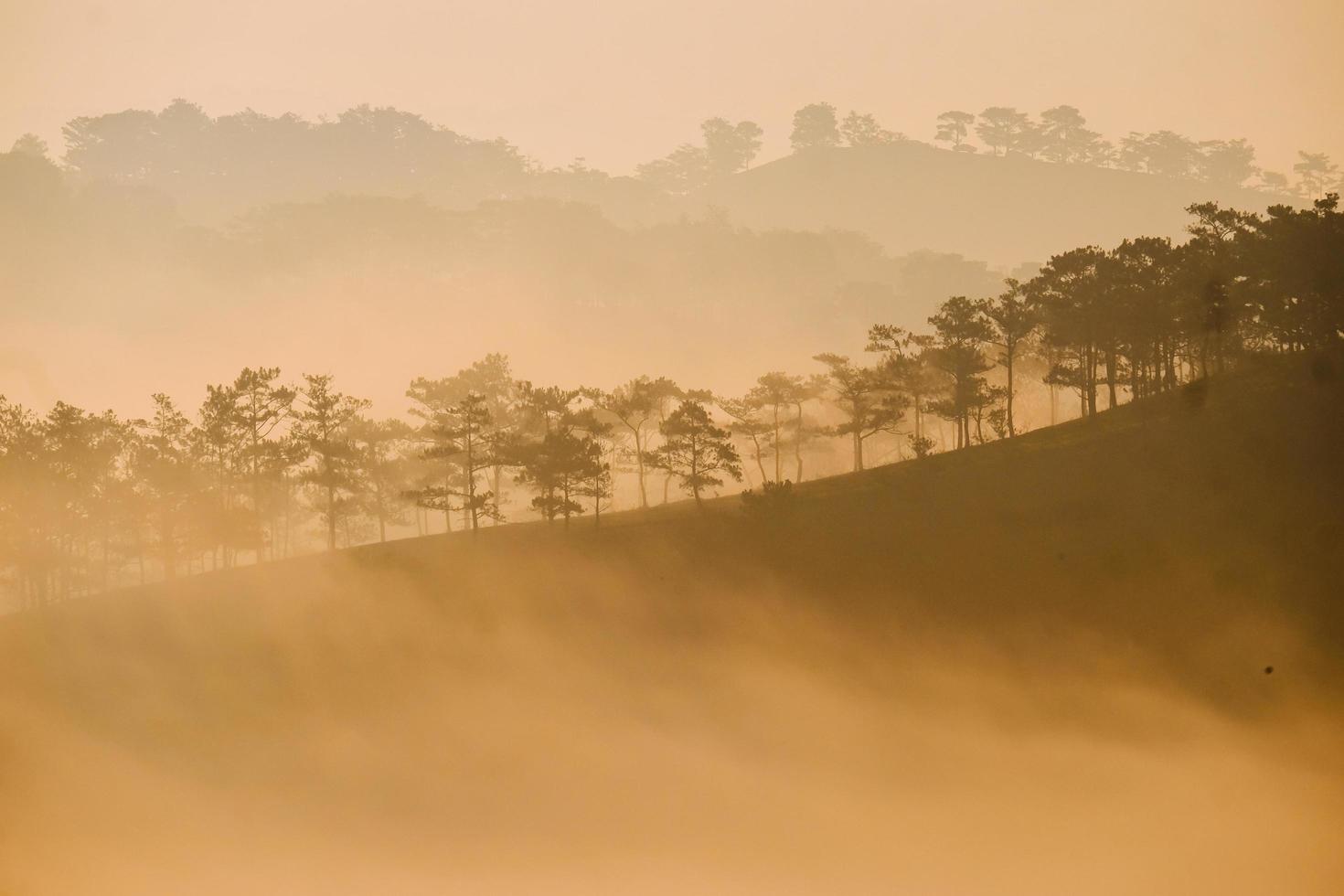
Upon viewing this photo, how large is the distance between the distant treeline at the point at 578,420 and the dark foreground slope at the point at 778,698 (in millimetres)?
5454

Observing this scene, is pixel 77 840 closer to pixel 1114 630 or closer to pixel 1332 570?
pixel 1114 630

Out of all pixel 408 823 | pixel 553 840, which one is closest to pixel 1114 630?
pixel 553 840

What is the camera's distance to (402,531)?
5807 inches

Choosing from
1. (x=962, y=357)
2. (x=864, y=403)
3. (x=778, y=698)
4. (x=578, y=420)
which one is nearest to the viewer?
(x=778, y=698)

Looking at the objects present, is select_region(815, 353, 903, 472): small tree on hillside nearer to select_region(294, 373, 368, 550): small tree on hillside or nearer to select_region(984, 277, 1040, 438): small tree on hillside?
select_region(984, 277, 1040, 438): small tree on hillside

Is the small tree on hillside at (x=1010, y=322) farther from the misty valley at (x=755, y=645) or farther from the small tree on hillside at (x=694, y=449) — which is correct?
the small tree on hillside at (x=694, y=449)

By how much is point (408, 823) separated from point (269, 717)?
1351cm

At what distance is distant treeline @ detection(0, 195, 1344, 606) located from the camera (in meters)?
87.1

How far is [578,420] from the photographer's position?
92.4 m

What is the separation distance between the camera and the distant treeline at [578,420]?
87.1 meters

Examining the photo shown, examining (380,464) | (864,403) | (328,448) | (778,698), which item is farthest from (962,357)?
(328,448)

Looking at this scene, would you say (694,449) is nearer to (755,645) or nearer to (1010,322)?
(755,645)

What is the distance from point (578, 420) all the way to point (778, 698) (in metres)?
31.3

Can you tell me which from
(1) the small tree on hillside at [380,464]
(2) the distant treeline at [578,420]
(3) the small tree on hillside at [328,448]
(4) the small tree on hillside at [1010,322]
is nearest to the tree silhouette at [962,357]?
(2) the distant treeline at [578,420]
